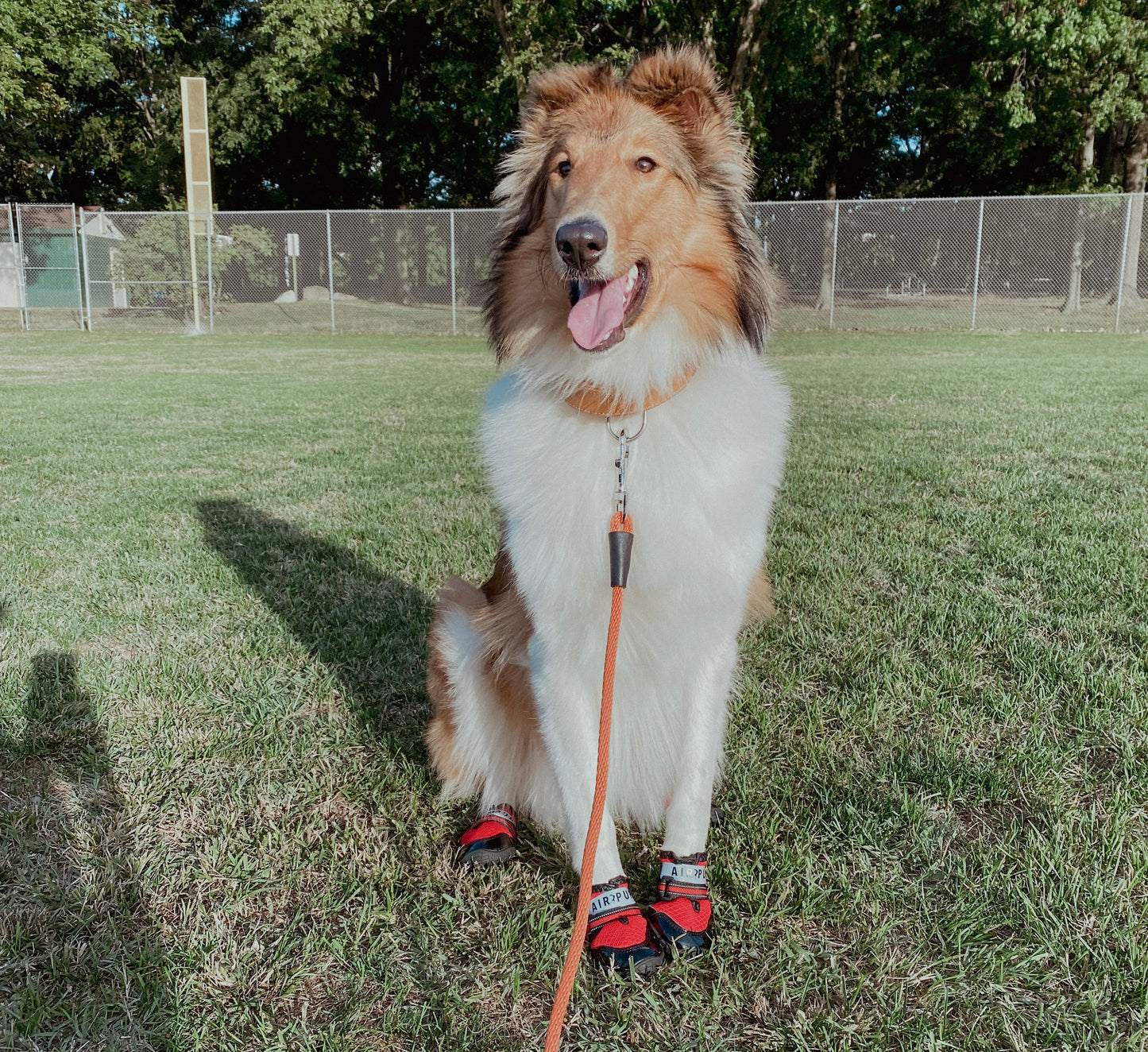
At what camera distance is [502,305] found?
2.59 m

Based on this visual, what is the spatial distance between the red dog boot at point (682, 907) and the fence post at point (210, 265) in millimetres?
22321

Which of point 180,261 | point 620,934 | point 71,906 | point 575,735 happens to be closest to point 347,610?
point 71,906

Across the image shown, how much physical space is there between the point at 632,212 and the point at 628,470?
28.6 inches

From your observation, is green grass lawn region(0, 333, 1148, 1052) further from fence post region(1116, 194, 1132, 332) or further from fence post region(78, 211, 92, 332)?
fence post region(78, 211, 92, 332)

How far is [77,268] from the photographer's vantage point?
21.6 metres

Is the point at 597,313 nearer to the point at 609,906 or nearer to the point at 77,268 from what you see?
the point at 609,906

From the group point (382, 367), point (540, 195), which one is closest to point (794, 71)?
point (382, 367)

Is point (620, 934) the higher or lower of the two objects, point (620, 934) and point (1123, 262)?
the lower

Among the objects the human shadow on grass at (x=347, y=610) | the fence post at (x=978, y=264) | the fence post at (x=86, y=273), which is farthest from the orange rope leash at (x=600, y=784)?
the fence post at (x=86, y=273)

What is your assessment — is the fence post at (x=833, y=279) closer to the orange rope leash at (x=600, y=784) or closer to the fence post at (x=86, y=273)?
the fence post at (x=86, y=273)

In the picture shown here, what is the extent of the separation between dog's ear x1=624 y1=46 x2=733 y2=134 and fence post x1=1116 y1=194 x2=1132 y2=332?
69.4 ft

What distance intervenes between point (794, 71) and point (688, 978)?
914 inches

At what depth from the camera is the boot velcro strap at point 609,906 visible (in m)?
2.15

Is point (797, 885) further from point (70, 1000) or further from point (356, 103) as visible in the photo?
point (356, 103)
